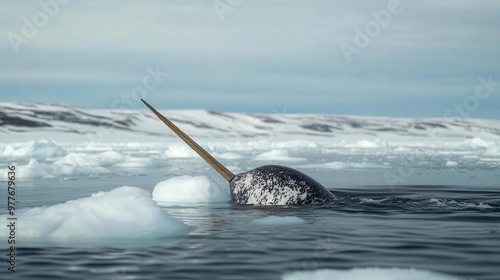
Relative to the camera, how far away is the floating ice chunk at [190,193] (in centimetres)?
1237

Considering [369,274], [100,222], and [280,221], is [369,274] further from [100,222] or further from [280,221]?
[100,222]

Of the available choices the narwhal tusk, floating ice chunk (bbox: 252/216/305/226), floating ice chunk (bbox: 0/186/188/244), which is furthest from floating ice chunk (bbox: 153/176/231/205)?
floating ice chunk (bbox: 0/186/188/244)

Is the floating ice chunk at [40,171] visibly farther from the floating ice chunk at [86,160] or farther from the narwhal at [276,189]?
the narwhal at [276,189]

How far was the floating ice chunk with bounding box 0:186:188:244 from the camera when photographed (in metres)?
7.87

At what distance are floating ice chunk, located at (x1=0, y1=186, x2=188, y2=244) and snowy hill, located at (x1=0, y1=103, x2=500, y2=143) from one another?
55176 mm

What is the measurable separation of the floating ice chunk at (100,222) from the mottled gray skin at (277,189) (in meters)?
3.34

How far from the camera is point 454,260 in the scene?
21.1ft

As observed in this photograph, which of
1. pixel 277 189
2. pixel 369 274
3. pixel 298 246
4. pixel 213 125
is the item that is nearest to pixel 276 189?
pixel 277 189

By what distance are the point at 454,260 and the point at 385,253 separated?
0.68m

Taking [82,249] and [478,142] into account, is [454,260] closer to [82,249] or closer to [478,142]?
[82,249]

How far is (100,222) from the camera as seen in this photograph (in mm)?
8102

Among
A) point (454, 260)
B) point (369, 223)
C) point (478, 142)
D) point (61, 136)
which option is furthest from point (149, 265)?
point (61, 136)

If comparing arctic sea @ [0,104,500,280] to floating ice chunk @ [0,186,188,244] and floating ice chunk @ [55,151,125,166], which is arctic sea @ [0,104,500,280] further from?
floating ice chunk @ [55,151,125,166]

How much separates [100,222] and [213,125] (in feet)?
303
